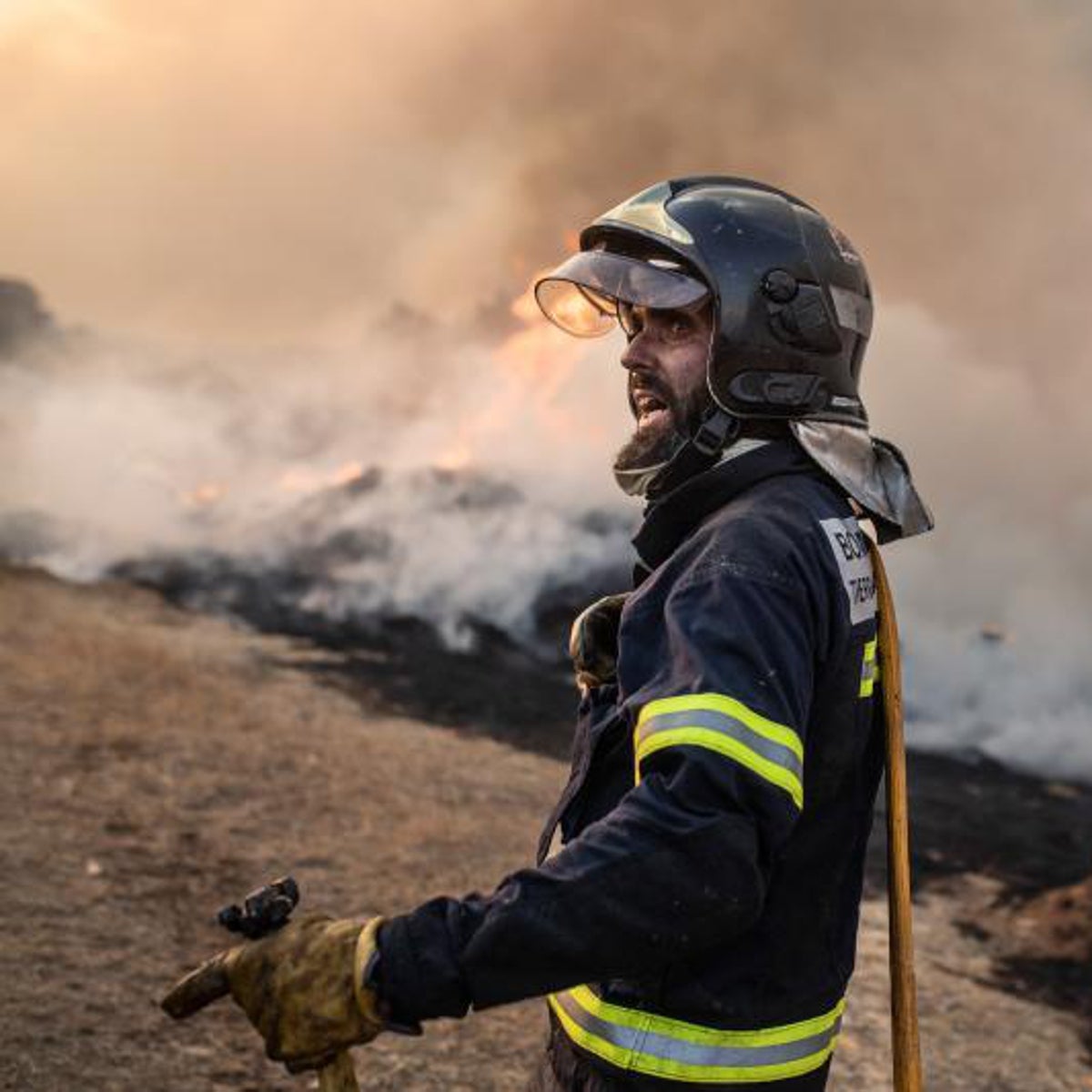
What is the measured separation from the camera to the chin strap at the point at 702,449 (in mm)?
2113

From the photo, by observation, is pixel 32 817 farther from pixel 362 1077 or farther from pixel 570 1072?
pixel 570 1072

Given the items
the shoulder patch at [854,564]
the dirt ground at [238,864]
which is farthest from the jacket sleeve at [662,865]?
the dirt ground at [238,864]

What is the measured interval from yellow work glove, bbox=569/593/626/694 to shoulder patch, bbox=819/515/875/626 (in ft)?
1.48

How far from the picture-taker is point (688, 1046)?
72.9 inches

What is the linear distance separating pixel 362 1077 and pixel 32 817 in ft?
10.2

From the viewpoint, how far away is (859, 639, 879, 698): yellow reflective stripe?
6.54 feet

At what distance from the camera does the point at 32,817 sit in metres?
6.54

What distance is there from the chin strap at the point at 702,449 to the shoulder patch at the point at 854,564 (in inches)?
10.7

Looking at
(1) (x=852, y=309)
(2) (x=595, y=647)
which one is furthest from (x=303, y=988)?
(1) (x=852, y=309)

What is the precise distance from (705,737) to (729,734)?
3 cm

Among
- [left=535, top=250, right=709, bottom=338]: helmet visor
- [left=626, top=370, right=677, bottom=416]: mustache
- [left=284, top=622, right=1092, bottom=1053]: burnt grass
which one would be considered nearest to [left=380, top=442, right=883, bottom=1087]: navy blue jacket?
[left=626, top=370, right=677, bottom=416]: mustache

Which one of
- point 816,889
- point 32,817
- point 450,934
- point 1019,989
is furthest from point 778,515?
point 32,817

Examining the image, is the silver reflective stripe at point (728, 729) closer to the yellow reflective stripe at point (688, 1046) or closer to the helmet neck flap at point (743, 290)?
the yellow reflective stripe at point (688, 1046)

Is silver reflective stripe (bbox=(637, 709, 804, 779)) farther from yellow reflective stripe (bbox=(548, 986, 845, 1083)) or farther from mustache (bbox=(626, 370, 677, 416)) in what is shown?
mustache (bbox=(626, 370, 677, 416))
